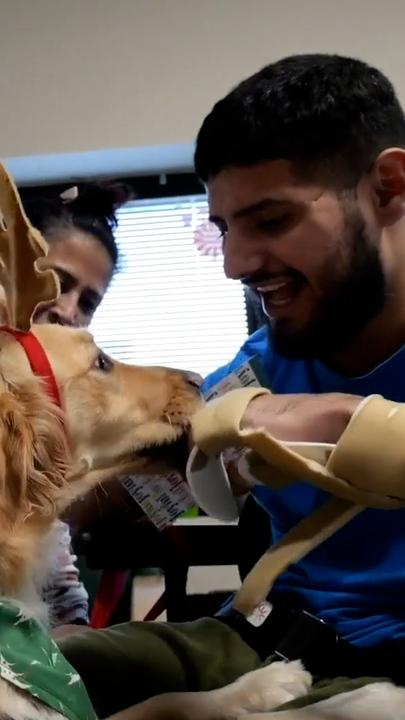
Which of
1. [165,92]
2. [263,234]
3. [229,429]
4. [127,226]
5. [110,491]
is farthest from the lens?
[127,226]

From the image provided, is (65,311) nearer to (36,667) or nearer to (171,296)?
(36,667)

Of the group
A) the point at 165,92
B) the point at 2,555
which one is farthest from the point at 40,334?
the point at 165,92

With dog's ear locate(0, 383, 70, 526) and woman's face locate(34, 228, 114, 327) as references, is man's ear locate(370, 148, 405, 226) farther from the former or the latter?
woman's face locate(34, 228, 114, 327)

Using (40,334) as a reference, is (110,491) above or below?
below

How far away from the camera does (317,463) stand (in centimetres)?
77

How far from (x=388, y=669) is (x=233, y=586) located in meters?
1.40

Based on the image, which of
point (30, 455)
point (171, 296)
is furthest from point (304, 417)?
point (171, 296)

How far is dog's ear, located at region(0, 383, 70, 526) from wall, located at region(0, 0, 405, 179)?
1543 mm

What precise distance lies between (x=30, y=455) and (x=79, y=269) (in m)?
0.84

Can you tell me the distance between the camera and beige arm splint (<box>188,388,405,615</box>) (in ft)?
2.43

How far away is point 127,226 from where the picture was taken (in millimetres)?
2840

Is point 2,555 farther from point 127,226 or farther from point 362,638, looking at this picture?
point 127,226

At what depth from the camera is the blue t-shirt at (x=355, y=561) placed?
1.09 m

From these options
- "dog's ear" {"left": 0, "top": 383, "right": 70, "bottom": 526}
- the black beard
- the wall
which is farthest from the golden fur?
the wall
